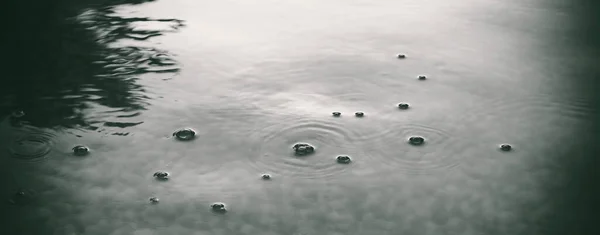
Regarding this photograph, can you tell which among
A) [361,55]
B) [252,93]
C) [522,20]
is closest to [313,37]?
[361,55]

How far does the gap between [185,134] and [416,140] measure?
43 cm

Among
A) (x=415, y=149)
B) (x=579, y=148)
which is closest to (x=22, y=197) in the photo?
(x=415, y=149)

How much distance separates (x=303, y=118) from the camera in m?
1.60

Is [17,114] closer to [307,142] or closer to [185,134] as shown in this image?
[185,134]

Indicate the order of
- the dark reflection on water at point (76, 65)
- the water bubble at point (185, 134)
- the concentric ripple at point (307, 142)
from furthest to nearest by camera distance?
1. the dark reflection on water at point (76, 65)
2. the water bubble at point (185, 134)
3. the concentric ripple at point (307, 142)

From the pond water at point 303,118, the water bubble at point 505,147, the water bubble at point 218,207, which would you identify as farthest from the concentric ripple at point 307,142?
the water bubble at point 505,147

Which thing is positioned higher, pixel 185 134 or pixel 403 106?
pixel 403 106

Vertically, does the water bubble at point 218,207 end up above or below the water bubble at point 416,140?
below

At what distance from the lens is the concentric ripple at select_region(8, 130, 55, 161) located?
1.49m

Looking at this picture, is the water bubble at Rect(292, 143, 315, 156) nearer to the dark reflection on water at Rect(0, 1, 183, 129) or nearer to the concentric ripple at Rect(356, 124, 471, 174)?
the concentric ripple at Rect(356, 124, 471, 174)

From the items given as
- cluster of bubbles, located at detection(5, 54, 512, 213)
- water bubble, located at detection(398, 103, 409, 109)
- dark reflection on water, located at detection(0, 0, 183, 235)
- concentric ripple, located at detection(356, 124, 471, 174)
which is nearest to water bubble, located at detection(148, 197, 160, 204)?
cluster of bubbles, located at detection(5, 54, 512, 213)

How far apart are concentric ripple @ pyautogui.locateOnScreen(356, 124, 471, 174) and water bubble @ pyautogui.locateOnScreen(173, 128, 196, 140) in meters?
0.33

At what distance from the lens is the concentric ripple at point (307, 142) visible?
144 cm

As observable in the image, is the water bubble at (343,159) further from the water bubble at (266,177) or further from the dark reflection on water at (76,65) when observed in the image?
the dark reflection on water at (76,65)
